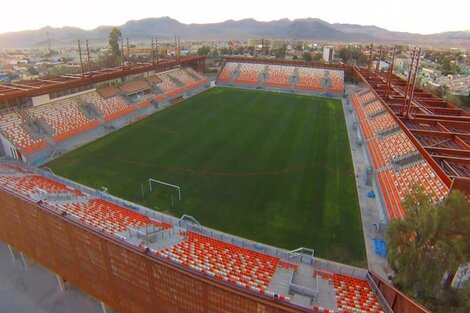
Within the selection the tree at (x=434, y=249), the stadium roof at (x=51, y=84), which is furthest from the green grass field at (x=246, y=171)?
the stadium roof at (x=51, y=84)

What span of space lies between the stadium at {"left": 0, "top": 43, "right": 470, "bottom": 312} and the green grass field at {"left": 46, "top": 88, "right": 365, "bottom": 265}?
168 millimetres

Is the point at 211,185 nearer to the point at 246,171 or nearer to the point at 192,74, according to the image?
the point at 246,171

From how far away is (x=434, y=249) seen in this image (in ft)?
37.6

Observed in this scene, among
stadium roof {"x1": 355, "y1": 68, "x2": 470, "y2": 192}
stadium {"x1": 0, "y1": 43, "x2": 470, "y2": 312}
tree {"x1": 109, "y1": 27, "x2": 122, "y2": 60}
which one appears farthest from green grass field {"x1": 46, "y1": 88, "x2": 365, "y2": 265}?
tree {"x1": 109, "y1": 27, "x2": 122, "y2": 60}

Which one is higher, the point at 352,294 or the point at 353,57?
the point at 353,57

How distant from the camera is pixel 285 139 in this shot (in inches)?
1535

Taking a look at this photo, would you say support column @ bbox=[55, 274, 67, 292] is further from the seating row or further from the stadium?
the seating row

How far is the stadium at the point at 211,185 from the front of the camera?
1342cm

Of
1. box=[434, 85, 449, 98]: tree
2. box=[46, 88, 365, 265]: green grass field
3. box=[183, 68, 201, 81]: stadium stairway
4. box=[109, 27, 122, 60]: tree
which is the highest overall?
box=[109, 27, 122, 60]: tree

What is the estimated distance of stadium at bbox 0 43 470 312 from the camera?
13422 mm

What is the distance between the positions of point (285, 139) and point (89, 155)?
23509 mm

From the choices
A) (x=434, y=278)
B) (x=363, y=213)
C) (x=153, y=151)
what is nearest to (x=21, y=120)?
(x=153, y=151)

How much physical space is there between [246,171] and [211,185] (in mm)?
4361

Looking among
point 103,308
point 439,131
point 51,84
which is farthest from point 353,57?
point 103,308
